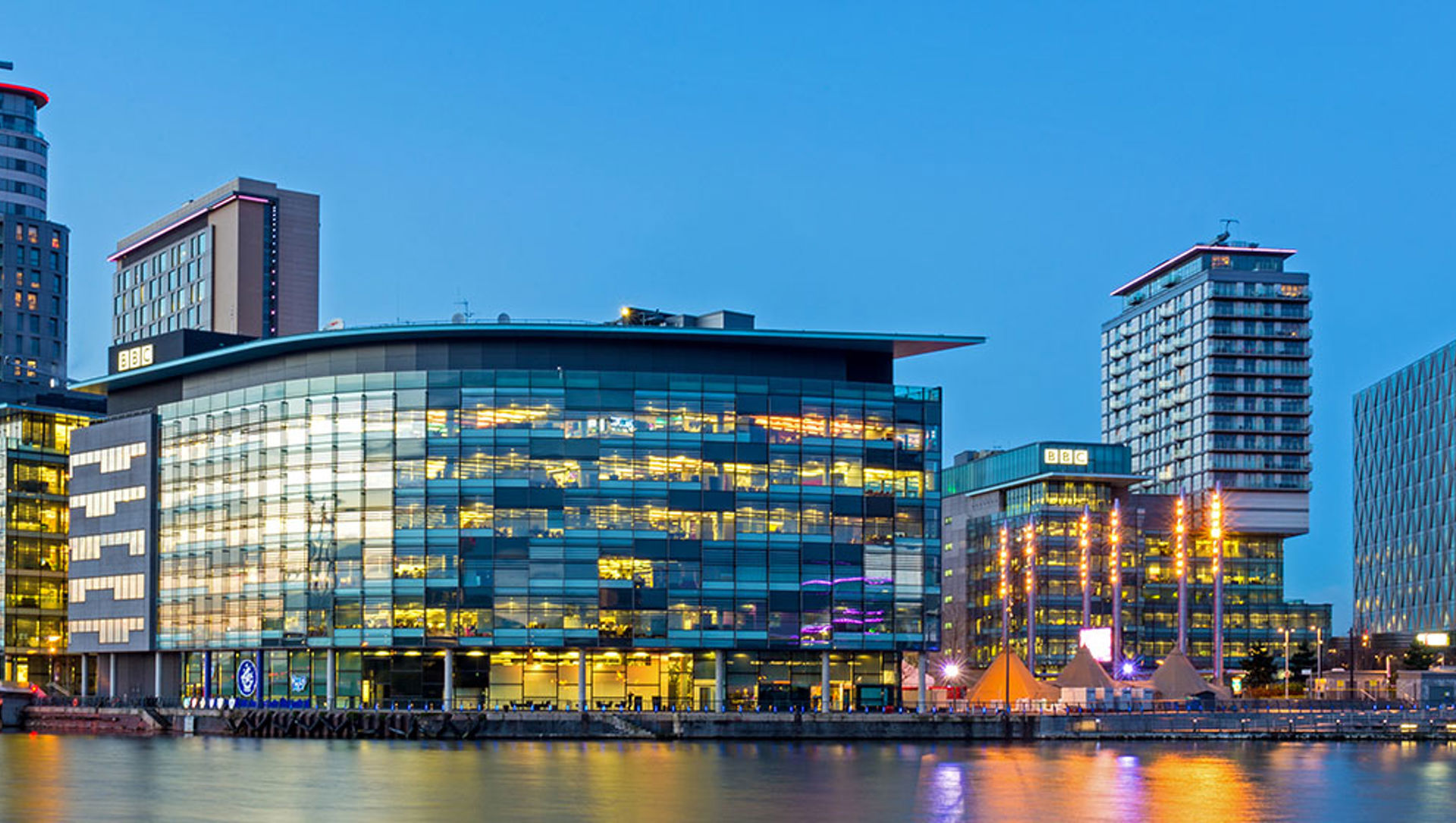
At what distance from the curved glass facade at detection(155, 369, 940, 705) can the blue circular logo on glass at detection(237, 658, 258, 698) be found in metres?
2.34

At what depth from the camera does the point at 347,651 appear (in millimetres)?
148875

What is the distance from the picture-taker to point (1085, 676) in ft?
473

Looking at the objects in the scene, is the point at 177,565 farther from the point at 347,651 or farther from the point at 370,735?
the point at 370,735

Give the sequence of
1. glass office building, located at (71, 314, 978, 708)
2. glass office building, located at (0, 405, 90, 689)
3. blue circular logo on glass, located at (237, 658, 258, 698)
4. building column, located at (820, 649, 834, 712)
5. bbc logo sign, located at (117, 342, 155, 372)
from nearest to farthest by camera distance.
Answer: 1. glass office building, located at (71, 314, 978, 708)
2. building column, located at (820, 649, 834, 712)
3. blue circular logo on glass, located at (237, 658, 258, 698)
4. bbc logo sign, located at (117, 342, 155, 372)
5. glass office building, located at (0, 405, 90, 689)

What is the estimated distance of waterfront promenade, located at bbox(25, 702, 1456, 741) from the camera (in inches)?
5089

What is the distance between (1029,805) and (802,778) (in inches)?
658

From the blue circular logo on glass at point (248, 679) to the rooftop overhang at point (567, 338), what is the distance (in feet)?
77.5

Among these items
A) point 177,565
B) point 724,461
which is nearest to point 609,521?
point 724,461

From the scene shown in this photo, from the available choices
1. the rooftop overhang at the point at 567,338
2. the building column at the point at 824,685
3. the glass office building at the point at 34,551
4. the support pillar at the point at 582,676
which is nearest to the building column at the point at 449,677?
the support pillar at the point at 582,676

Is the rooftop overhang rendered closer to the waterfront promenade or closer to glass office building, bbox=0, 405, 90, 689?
the waterfront promenade

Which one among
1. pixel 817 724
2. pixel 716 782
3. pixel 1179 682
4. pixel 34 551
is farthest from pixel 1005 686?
pixel 34 551

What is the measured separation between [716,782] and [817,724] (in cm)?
4450

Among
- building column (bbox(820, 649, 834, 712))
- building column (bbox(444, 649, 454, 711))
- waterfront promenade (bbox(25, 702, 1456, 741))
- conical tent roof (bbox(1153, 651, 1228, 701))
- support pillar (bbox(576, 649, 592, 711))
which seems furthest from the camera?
building column (bbox(820, 649, 834, 712))

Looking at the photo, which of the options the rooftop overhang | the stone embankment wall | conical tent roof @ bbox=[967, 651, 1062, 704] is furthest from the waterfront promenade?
the rooftop overhang
